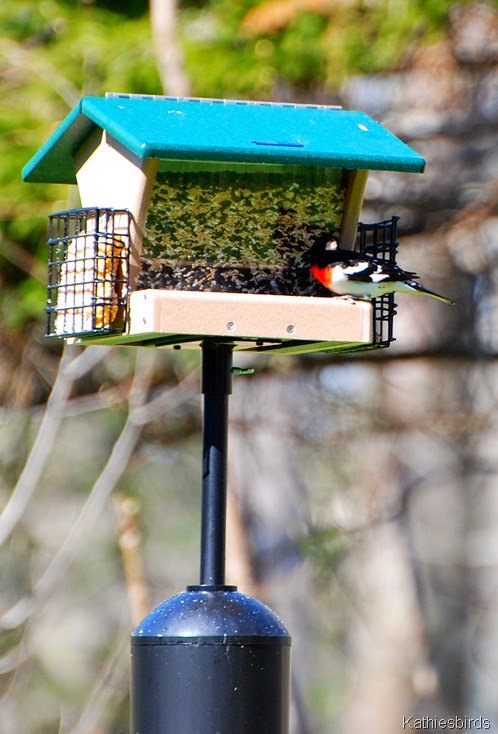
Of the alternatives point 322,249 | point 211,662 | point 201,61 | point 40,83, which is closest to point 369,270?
point 322,249

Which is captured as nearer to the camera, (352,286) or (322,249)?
(352,286)

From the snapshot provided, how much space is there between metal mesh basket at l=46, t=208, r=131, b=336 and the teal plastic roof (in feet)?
0.74

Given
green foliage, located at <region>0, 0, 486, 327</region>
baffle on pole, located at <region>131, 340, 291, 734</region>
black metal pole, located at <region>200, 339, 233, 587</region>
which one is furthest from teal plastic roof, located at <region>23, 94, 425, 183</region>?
green foliage, located at <region>0, 0, 486, 327</region>

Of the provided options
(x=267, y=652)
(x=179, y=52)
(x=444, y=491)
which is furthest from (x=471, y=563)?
(x=267, y=652)

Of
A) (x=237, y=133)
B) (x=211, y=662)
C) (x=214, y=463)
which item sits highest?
(x=237, y=133)

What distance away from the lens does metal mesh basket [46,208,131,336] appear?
238 cm

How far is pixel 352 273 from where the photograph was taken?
2541 millimetres

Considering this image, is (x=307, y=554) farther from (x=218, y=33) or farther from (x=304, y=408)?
(x=218, y=33)

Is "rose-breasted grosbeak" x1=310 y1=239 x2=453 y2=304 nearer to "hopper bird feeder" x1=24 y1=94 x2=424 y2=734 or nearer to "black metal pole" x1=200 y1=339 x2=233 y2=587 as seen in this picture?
"hopper bird feeder" x1=24 y1=94 x2=424 y2=734

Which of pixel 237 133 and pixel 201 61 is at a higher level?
pixel 201 61

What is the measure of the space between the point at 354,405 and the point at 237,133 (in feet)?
11.3

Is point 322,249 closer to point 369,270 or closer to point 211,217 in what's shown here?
point 369,270

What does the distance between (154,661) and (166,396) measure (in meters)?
3.65

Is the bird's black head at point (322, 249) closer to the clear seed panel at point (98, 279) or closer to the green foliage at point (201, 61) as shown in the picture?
the clear seed panel at point (98, 279)
